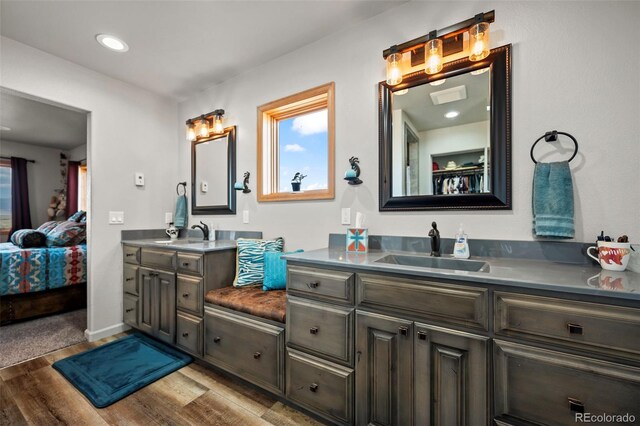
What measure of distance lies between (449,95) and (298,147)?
1262 mm

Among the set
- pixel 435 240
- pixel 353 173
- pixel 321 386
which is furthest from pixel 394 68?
pixel 321 386

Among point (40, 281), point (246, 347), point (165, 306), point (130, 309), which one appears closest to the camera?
point (246, 347)

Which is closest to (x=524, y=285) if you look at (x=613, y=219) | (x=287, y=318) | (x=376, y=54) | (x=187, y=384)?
(x=613, y=219)

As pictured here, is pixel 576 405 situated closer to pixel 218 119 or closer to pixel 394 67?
pixel 394 67

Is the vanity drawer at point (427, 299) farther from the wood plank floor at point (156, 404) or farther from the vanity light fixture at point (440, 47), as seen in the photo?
the vanity light fixture at point (440, 47)

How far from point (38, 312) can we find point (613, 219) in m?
4.98

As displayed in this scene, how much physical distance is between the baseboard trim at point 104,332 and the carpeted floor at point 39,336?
8cm

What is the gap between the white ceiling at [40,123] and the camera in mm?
3449

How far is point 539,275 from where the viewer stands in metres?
1.08

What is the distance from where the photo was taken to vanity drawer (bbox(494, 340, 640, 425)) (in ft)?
2.85

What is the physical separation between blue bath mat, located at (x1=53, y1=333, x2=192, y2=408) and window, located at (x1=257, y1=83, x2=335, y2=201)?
4.97 feet

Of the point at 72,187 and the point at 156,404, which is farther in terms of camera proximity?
the point at 72,187

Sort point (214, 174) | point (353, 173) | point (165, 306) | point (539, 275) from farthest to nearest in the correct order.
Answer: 1. point (214, 174)
2. point (165, 306)
3. point (353, 173)
4. point (539, 275)

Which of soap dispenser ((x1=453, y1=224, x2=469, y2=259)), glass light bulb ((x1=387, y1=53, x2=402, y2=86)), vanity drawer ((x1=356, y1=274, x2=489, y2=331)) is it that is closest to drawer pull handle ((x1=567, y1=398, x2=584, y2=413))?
vanity drawer ((x1=356, y1=274, x2=489, y2=331))
